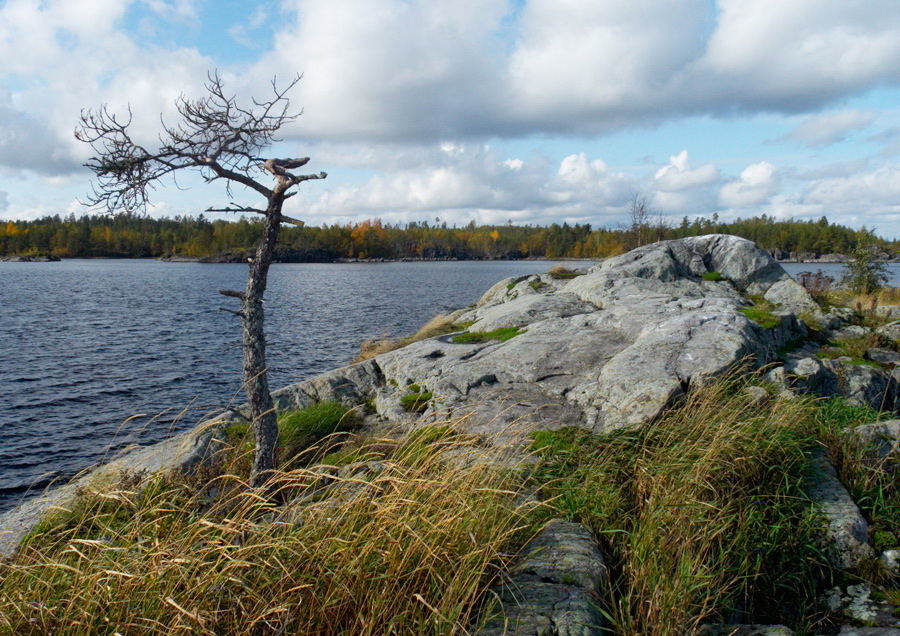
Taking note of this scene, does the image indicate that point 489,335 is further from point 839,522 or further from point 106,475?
point 839,522

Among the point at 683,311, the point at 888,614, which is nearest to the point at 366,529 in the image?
the point at 888,614

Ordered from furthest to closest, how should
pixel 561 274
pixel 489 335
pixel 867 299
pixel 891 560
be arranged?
pixel 561 274 < pixel 867 299 < pixel 489 335 < pixel 891 560

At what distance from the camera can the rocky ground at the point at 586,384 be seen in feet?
14.7

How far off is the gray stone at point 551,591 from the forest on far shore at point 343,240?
12559cm

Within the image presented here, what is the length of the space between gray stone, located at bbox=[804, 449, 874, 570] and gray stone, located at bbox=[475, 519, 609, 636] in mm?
2694

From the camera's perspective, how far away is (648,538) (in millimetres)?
4656

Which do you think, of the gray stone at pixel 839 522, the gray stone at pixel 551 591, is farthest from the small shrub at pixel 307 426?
the gray stone at pixel 839 522

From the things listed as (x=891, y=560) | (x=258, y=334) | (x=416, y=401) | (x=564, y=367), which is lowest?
(x=891, y=560)

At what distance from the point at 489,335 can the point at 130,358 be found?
18.4 metres

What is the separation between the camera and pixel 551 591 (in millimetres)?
4215

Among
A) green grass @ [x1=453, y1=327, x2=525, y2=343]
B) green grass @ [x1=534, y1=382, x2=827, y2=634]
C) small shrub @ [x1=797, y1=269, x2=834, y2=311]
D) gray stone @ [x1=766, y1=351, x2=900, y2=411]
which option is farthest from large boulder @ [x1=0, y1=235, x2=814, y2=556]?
small shrub @ [x1=797, y1=269, x2=834, y2=311]

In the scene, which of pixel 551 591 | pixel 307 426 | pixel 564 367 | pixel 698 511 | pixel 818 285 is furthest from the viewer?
pixel 818 285

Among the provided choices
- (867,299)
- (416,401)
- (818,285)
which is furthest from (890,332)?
(818,285)

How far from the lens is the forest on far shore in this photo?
144 m
